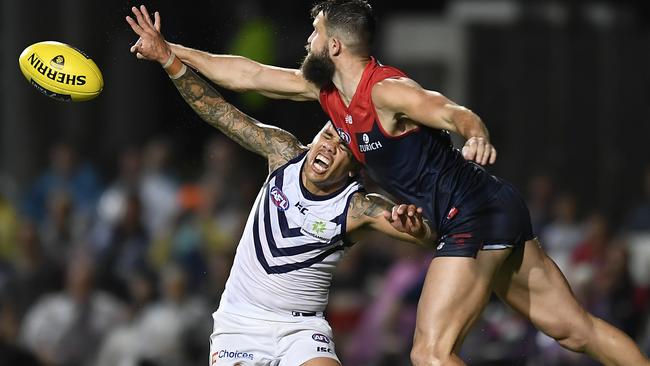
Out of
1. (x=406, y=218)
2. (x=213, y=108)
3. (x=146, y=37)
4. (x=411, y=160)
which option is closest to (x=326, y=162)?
(x=411, y=160)

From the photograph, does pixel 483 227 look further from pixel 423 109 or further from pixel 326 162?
pixel 326 162

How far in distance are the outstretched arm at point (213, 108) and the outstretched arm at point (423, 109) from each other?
97cm

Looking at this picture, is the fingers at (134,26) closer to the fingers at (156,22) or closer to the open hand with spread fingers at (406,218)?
the fingers at (156,22)

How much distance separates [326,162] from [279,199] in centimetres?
41

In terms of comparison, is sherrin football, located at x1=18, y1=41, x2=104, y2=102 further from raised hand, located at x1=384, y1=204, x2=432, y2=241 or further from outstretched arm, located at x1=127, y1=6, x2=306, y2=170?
raised hand, located at x1=384, y1=204, x2=432, y2=241

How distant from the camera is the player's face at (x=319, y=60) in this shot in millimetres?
8005

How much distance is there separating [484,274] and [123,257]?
255 inches

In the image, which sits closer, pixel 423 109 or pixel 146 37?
pixel 423 109

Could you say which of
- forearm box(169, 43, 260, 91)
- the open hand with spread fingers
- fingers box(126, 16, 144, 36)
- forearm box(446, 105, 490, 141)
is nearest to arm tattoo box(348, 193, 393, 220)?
the open hand with spread fingers

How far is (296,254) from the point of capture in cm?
812

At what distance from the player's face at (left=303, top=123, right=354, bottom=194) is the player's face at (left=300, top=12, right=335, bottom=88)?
30cm

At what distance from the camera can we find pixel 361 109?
773 cm

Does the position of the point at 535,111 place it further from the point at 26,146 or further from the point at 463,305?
the point at 463,305

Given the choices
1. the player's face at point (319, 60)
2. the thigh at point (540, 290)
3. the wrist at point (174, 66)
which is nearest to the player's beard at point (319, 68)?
the player's face at point (319, 60)
